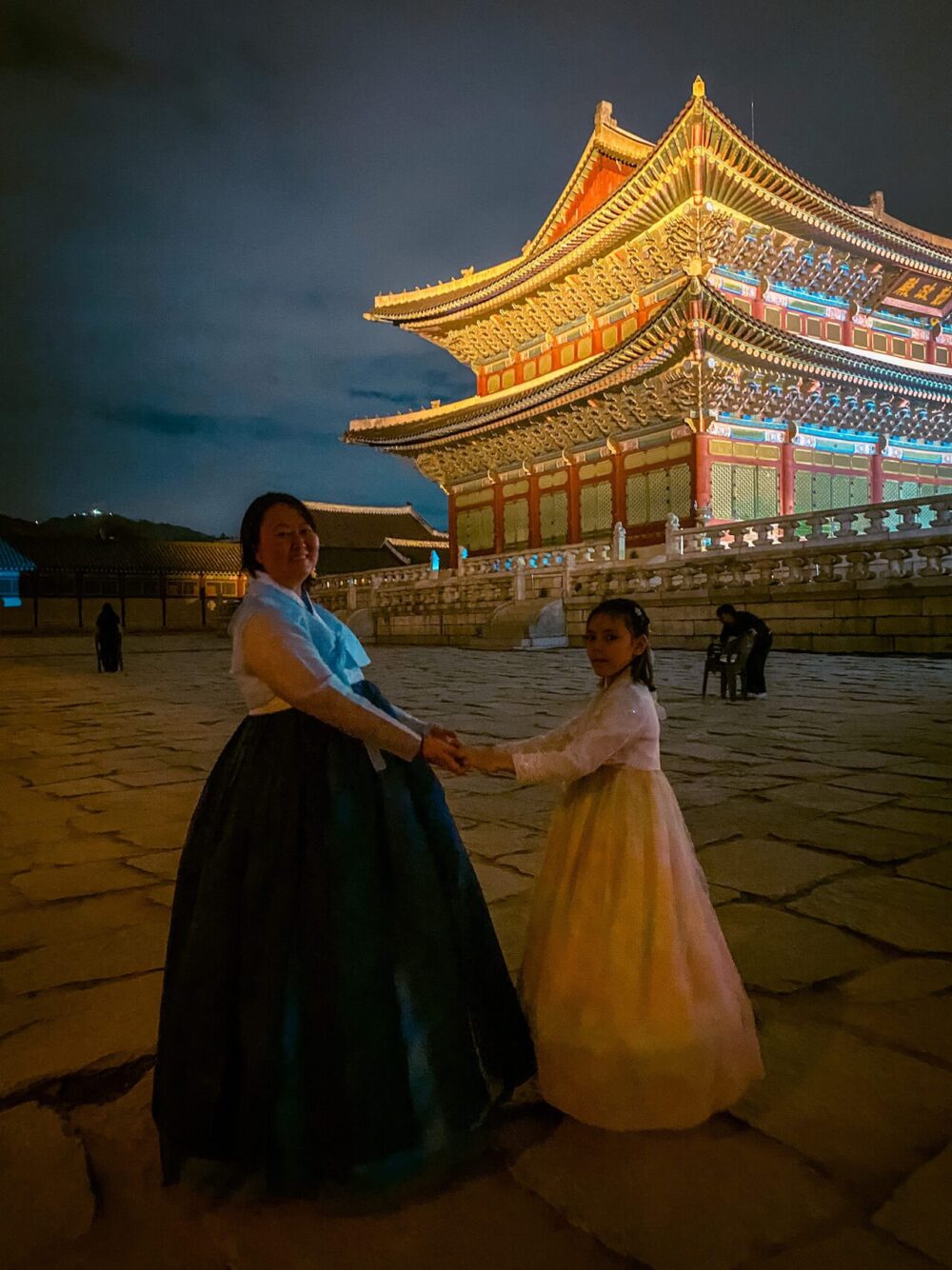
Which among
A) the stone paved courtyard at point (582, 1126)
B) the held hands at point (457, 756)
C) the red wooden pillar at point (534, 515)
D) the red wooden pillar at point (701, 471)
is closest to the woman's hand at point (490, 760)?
the held hands at point (457, 756)

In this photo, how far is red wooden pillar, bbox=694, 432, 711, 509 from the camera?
63.4 feet

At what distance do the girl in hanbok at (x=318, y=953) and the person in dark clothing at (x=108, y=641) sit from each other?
13.0 m

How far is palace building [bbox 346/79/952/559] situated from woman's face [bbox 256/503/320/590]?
17429 millimetres

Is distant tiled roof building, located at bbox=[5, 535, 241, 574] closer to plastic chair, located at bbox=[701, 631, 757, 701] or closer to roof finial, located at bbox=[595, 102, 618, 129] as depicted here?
roof finial, located at bbox=[595, 102, 618, 129]

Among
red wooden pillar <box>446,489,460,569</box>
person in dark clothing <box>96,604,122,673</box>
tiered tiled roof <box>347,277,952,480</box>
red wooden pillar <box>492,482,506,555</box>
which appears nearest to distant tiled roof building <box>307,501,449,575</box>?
red wooden pillar <box>446,489,460,569</box>

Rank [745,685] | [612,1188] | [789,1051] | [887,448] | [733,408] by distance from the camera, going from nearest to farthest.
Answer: [612,1188]
[789,1051]
[745,685]
[733,408]
[887,448]

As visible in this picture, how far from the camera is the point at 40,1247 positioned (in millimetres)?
1361

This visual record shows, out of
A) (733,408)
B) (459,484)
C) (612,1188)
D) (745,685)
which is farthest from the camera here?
(459,484)

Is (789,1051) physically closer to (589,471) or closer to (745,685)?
(745,685)

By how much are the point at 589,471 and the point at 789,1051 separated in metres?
21.7

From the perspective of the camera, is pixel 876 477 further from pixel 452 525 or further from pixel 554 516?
pixel 452 525

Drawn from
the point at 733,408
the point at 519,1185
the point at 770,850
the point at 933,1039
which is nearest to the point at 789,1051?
the point at 933,1039

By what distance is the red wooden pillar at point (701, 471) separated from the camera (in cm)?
1931

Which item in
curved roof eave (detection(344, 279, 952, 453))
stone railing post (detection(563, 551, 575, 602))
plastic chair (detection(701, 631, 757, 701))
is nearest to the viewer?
plastic chair (detection(701, 631, 757, 701))
